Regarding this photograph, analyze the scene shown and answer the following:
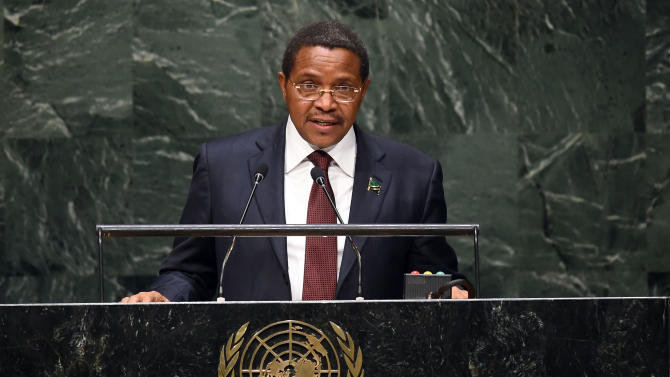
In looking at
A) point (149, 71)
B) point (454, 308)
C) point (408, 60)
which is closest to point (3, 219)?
point (149, 71)

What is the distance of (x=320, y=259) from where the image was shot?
121 inches

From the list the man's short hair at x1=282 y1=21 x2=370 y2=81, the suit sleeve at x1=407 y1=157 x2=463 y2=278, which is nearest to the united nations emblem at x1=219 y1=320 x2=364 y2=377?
the suit sleeve at x1=407 y1=157 x2=463 y2=278

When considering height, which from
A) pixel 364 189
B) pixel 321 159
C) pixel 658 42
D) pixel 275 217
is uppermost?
pixel 658 42

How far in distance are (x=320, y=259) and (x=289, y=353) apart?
1.03m

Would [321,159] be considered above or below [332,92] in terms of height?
below

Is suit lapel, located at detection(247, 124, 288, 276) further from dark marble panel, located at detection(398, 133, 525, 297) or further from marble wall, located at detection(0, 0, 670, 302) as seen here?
dark marble panel, located at detection(398, 133, 525, 297)

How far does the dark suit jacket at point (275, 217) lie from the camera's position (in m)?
3.10

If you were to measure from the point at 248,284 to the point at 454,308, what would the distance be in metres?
1.18

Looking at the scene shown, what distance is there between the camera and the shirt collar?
3.27 m

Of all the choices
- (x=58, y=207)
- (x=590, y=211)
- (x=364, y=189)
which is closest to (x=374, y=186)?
(x=364, y=189)

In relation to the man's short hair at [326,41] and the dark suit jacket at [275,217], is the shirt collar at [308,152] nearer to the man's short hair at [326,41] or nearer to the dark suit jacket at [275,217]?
the dark suit jacket at [275,217]

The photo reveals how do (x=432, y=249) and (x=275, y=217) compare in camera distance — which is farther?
(x=432, y=249)

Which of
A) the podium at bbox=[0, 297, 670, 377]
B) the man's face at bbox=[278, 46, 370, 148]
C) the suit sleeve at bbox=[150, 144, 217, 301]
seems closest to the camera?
the podium at bbox=[0, 297, 670, 377]

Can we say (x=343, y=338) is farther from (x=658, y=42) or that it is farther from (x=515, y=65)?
(x=658, y=42)
